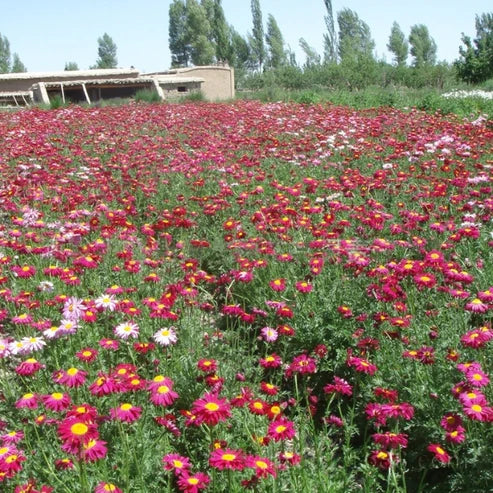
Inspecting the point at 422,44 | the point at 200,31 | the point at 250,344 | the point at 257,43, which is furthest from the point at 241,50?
the point at 250,344

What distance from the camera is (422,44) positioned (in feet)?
224

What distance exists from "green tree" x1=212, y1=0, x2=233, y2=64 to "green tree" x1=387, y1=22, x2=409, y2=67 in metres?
20.3

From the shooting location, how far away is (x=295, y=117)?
13266mm

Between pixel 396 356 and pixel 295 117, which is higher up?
pixel 295 117

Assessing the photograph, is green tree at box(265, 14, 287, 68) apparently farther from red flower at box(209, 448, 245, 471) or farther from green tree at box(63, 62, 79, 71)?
red flower at box(209, 448, 245, 471)

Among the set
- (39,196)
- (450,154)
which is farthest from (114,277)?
(450,154)

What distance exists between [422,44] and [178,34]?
30.0m

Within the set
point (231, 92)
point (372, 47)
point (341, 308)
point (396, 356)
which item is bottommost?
point (396, 356)

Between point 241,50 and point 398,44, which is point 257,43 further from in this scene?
point 398,44

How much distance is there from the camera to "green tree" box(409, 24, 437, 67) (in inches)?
2675

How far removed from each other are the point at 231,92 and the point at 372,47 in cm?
3804

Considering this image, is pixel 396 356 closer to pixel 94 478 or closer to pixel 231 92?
pixel 94 478

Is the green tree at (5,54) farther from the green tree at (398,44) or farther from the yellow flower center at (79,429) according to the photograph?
the yellow flower center at (79,429)

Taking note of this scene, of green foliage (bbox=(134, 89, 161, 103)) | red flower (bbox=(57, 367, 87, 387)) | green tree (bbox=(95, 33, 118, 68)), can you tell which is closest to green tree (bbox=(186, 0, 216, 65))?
green tree (bbox=(95, 33, 118, 68))
